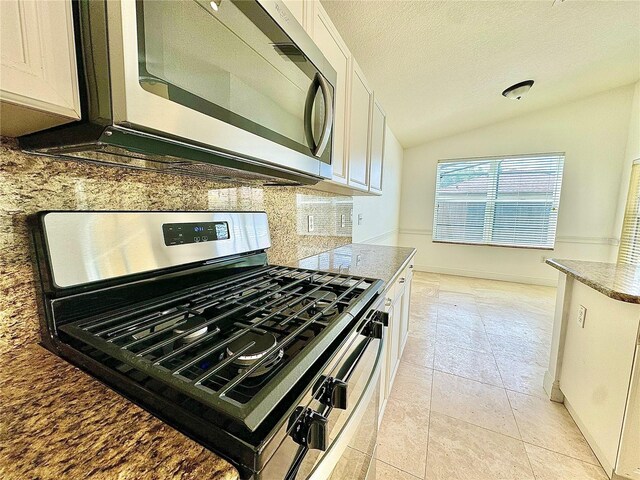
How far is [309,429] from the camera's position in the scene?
17.8 inches

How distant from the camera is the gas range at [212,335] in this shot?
40 centimetres

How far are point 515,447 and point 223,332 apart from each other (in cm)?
172

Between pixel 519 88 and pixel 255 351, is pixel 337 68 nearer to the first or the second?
pixel 255 351

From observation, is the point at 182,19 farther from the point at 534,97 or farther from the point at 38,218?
the point at 534,97

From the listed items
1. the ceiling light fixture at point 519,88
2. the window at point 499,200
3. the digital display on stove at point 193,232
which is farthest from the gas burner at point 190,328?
the window at point 499,200

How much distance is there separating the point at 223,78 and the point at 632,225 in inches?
193

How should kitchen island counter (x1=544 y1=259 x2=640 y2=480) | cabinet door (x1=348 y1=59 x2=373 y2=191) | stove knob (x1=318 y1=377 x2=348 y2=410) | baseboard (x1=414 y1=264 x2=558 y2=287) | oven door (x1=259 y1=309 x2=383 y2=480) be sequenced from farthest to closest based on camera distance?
1. baseboard (x1=414 y1=264 x2=558 y2=287)
2. cabinet door (x1=348 y1=59 x2=373 y2=191)
3. kitchen island counter (x1=544 y1=259 x2=640 y2=480)
4. stove knob (x1=318 y1=377 x2=348 y2=410)
5. oven door (x1=259 y1=309 x2=383 y2=480)

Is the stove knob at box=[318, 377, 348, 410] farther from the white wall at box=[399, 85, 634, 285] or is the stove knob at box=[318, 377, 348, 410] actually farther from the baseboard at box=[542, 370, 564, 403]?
the white wall at box=[399, 85, 634, 285]

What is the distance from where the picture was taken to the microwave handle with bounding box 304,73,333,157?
0.86 m

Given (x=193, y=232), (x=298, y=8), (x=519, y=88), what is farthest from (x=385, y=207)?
(x=193, y=232)

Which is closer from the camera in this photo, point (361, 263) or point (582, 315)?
point (582, 315)

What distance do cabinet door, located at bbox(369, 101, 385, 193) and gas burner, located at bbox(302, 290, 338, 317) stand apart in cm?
121

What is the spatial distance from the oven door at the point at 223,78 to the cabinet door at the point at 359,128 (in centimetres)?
59

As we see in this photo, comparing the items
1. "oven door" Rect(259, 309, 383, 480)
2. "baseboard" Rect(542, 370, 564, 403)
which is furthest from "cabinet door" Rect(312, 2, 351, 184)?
"baseboard" Rect(542, 370, 564, 403)
